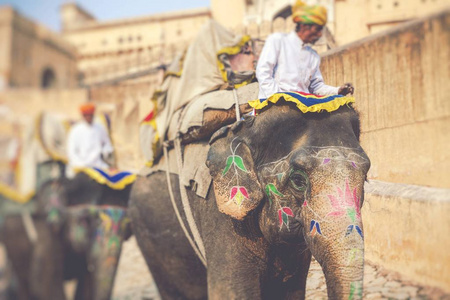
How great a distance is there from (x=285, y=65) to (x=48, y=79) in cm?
3107

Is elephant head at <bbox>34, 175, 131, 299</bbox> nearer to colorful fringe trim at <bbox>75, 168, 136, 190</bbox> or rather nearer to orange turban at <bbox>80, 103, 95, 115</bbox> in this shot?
colorful fringe trim at <bbox>75, 168, 136, 190</bbox>

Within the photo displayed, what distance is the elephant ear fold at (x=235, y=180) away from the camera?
2.56 metres

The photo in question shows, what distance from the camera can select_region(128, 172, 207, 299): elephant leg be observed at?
3625 mm

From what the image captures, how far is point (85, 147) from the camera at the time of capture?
5.79 metres

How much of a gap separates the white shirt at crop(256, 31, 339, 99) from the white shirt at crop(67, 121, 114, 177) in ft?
10.7

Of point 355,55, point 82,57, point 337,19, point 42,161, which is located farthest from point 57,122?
point 82,57

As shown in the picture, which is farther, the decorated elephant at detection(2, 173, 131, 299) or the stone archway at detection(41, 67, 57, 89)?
the stone archway at detection(41, 67, 57, 89)

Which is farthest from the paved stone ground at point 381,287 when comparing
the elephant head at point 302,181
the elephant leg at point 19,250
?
the elephant leg at point 19,250

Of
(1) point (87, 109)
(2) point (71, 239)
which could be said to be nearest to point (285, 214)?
(2) point (71, 239)

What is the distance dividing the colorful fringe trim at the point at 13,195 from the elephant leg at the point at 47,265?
0.30 metres

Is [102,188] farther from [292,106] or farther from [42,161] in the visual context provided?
[292,106]

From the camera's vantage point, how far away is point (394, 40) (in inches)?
Result: 149

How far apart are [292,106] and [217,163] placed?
1.69 ft

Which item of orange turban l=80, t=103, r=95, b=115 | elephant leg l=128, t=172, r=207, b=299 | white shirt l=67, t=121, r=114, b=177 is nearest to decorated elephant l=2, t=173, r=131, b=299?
white shirt l=67, t=121, r=114, b=177
